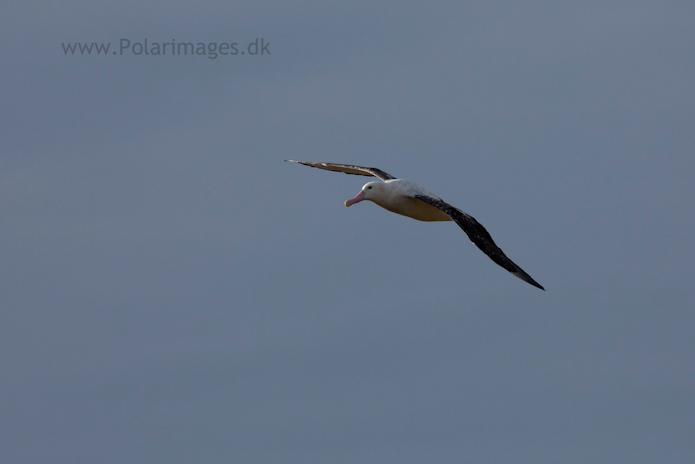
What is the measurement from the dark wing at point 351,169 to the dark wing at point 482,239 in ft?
17.4

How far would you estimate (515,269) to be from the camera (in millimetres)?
25812

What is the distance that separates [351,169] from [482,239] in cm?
903

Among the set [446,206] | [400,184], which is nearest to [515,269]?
[446,206]

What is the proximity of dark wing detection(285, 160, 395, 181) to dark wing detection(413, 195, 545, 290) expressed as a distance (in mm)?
5307

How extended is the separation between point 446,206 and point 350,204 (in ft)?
11.6

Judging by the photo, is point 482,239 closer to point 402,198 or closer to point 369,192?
point 402,198

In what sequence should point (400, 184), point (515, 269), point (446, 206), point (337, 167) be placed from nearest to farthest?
point (515, 269), point (446, 206), point (400, 184), point (337, 167)

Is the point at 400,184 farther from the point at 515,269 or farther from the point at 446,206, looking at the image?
the point at 515,269

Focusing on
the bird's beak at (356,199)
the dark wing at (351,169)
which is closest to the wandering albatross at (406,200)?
the bird's beak at (356,199)

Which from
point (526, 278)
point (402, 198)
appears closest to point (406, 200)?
point (402, 198)

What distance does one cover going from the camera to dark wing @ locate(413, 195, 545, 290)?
25.7m

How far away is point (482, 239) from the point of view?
2645cm

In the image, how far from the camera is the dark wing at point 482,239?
2567cm

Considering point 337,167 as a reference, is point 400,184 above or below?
below
